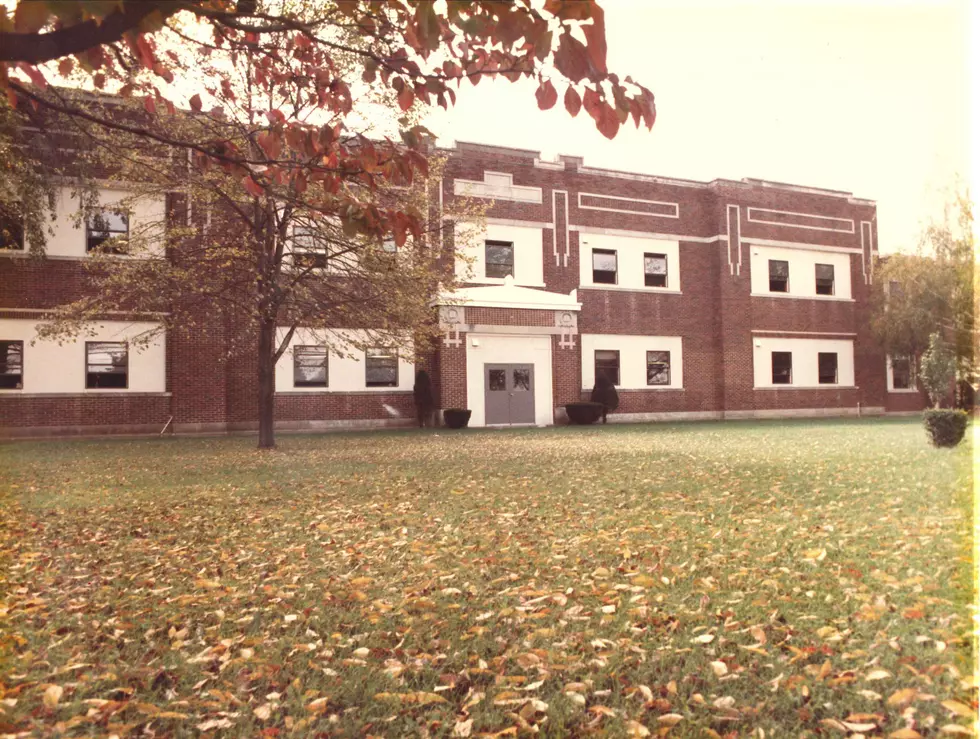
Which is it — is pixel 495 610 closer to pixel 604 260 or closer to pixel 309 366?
pixel 309 366

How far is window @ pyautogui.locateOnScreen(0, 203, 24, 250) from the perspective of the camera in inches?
598

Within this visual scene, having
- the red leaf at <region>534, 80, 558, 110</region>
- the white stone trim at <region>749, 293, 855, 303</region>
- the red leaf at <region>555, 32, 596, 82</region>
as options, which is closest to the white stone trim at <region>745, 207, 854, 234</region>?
the white stone trim at <region>749, 293, 855, 303</region>

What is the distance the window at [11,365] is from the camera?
19797 mm

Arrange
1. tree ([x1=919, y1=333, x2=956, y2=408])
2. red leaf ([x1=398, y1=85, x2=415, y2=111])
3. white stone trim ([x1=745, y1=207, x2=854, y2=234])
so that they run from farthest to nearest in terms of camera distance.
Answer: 1. white stone trim ([x1=745, y1=207, x2=854, y2=234])
2. tree ([x1=919, y1=333, x2=956, y2=408])
3. red leaf ([x1=398, y1=85, x2=415, y2=111])

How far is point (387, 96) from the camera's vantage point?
13898 mm

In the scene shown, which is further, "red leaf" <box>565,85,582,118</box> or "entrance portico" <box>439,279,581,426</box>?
"entrance portico" <box>439,279,581,426</box>

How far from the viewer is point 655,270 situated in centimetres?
2780

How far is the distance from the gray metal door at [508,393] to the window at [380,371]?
10.9 feet

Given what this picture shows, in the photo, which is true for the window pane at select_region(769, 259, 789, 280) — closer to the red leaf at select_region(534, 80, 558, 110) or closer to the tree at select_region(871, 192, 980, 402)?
the tree at select_region(871, 192, 980, 402)

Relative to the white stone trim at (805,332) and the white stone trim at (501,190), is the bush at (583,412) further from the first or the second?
the white stone trim at (805,332)

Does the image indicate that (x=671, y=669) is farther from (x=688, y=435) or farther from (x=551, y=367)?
(x=551, y=367)

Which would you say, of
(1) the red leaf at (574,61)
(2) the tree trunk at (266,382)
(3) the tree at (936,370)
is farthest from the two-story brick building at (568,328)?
(1) the red leaf at (574,61)

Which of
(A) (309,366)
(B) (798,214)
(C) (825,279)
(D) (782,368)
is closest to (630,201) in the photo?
(B) (798,214)

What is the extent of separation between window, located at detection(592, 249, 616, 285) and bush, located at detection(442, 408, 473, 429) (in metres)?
8.07
